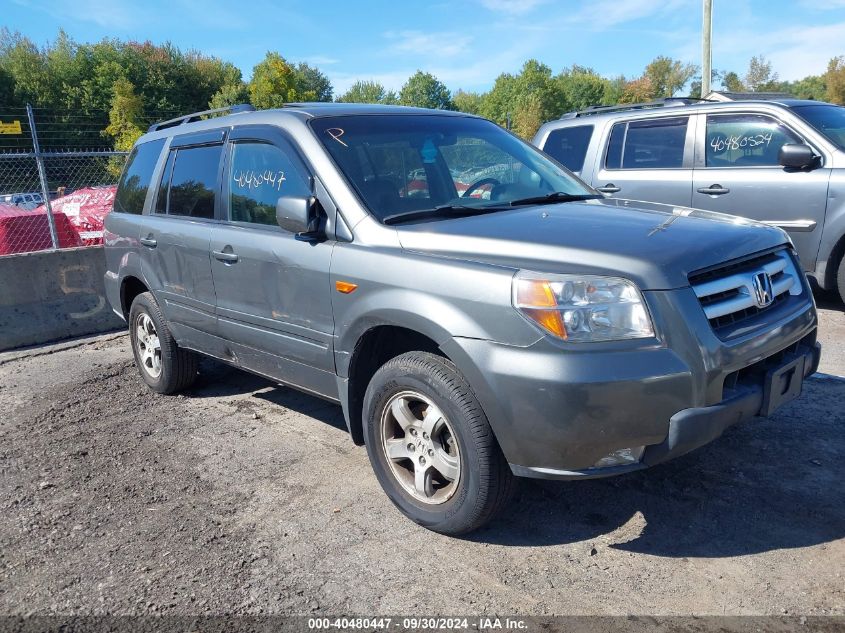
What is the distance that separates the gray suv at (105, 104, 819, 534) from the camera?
2.66 m

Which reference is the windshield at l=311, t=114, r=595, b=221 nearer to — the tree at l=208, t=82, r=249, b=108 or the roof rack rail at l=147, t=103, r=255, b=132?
the roof rack rail at l=147, t=103, r=255, b=132

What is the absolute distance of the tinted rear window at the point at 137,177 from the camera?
5.27m

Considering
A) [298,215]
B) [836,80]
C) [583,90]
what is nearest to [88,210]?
[298,215]

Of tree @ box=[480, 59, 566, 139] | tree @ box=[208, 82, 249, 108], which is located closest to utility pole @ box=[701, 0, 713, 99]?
tree @ box=[480, 59, 566, 139]

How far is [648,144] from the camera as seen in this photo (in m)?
7.44

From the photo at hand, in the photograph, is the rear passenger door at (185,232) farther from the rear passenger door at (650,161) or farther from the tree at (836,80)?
the tree at (836,80)

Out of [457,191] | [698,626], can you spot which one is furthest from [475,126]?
[698,626]

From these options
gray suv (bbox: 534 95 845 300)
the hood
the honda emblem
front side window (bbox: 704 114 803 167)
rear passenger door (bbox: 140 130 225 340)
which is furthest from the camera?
front side window (bbox: 704 114 803 167)

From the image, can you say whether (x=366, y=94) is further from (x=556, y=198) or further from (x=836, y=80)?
(x=556, y=198)

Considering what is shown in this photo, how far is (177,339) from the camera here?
4.96 metres

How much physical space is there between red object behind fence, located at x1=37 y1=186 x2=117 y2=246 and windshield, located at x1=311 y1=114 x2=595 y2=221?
740 centimetres

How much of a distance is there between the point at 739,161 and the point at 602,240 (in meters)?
4.72

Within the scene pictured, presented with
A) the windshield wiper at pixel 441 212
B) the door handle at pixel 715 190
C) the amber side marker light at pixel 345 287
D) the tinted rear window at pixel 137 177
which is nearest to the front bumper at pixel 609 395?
the amber side marker light at pixel 345 287

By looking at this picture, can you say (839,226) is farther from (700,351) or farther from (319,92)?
(319,92)
